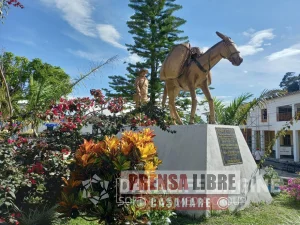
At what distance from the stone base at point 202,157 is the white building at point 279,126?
14.4 m

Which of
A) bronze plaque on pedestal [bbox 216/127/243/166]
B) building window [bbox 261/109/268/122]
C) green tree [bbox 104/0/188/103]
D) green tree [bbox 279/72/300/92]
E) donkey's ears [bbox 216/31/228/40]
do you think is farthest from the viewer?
green tree [bbox 279/72/300/92]

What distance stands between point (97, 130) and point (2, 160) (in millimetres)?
1265

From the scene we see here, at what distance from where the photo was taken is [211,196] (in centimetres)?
431

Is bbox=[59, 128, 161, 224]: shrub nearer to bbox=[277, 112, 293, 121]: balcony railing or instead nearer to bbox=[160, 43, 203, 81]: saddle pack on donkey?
bbox=[160, 43, 203, 81]: saddle pack on donkey

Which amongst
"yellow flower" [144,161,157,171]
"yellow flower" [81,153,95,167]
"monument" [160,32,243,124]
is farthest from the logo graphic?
"monument" [160,32,243,124]

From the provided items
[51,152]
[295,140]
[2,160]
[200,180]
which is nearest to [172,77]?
[200,180]

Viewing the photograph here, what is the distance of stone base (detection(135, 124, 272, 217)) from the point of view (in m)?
4.48

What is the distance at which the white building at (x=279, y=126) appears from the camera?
19.3 m

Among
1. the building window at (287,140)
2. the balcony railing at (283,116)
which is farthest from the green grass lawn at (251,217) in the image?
the building window at (287,140)

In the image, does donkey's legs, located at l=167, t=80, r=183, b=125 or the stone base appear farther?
donkey's legs, located at l=167, t=80, r=183, b=125

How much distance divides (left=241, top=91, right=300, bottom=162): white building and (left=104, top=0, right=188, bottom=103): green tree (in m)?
9.11

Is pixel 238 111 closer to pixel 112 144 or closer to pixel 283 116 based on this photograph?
pixel 112 144

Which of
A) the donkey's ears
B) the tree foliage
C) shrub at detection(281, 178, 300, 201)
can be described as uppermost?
the donkey's ears

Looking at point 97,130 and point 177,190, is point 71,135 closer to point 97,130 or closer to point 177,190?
point 97,130
